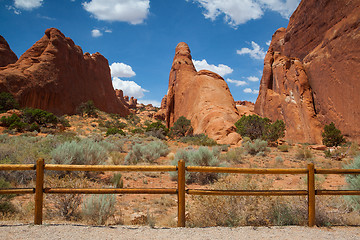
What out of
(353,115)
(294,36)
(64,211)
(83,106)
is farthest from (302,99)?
(83,106)

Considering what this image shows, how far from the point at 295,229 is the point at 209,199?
61.4 inches

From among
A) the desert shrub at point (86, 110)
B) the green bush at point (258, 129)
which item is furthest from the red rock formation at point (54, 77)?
the green bush at point (258, 129)

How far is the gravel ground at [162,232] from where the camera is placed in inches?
139

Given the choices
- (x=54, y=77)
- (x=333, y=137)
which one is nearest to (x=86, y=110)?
(x=54, y=77)

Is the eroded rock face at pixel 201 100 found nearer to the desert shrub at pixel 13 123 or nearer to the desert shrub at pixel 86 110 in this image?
the desert shrub at pixel 86 110

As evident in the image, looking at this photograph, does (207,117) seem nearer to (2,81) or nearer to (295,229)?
(295,229)

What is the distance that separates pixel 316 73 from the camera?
26.5m

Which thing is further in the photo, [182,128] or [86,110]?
[86,110]

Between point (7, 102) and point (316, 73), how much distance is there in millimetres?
41173

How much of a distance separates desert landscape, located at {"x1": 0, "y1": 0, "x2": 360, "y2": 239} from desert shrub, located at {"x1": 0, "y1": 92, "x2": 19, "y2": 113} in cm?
18

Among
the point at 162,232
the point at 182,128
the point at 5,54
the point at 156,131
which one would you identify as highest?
the point at 5,54

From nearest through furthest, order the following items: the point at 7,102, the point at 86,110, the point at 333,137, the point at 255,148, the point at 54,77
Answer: the point at 255,148, the point at 333,137, the point at 7,102, the point at 54,77, the point at 86,110

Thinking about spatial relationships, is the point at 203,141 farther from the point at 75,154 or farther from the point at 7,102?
the point at 7,102

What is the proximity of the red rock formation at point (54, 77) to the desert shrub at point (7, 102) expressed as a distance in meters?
1.84
